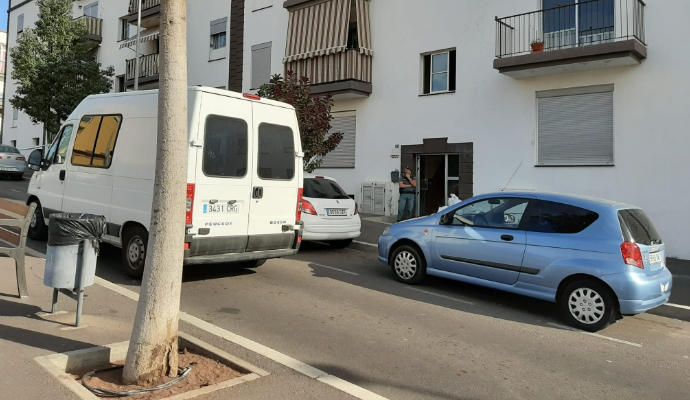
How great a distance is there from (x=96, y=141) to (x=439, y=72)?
31.9 ft

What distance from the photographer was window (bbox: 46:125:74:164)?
26.9ft

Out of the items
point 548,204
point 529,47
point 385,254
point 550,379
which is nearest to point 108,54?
point 529,47

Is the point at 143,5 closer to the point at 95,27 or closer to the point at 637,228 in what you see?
the point at 95,27

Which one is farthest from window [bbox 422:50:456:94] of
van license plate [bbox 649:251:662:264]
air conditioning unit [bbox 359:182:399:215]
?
van license plate [bbox 649:251:662:264]

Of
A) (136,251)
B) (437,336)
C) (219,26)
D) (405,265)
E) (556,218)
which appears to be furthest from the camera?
(219,26)

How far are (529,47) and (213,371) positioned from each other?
11294 mm

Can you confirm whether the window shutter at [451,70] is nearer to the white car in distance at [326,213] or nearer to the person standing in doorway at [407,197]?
the person standing in doorway at [407,197]

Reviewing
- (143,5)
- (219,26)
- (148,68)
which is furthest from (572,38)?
(143,5)

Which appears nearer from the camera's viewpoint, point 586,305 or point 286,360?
point 286,360

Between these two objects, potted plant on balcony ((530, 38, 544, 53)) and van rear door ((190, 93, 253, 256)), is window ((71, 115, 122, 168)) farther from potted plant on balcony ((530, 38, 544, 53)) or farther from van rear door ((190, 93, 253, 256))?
potted plant on balcony ((530, 38, 544, 53))

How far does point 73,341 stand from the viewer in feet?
14.4

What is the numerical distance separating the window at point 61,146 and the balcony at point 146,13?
16.2 meters

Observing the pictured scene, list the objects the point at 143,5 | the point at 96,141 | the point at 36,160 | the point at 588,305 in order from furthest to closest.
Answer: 1. the point at 143,5
2. the point at 36,160
3. the point at 96,141
4. the point at 588,305

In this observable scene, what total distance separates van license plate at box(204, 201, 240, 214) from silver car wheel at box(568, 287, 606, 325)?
4212mm
